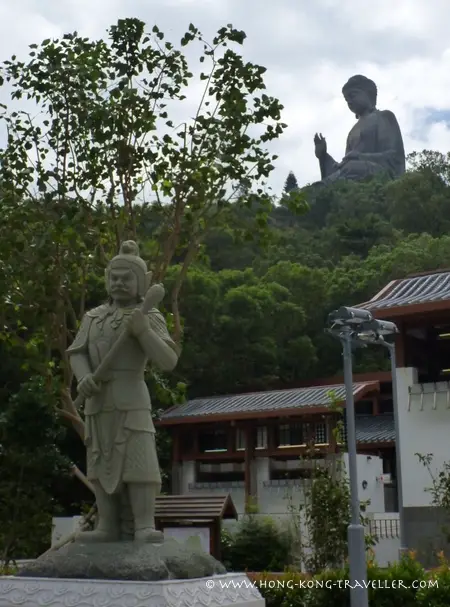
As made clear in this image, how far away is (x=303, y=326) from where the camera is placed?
107ft

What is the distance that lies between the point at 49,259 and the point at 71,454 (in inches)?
539

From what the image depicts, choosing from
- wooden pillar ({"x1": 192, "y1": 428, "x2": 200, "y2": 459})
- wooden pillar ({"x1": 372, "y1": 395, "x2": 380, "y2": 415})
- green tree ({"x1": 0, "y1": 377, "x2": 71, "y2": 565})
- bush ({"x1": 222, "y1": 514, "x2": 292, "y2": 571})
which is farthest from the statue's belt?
wooden pillar ({"x1": 372, "y1": 395, "x2": 380, "y2": 415})

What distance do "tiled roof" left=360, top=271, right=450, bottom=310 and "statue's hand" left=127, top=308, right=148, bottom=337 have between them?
507 inches

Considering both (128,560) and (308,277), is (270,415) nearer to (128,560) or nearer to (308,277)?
(308,277)

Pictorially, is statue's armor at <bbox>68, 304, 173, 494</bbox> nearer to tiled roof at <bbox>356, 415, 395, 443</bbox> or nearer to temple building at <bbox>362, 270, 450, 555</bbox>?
temple building at <bbox>362, 270, 450, 555</bbox>

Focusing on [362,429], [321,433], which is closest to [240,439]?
[321,433]

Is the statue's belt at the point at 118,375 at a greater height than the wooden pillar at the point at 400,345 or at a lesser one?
lesser

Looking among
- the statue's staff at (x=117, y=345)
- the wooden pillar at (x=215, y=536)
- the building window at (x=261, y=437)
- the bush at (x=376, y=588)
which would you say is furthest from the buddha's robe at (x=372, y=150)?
the statue's staff at (x=117, y=345)

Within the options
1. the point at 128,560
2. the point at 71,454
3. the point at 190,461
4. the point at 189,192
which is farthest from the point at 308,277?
the point at 128,560

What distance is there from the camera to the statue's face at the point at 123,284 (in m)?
7.00

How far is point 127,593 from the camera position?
5.93 metres

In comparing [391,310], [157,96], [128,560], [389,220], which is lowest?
[128,560]

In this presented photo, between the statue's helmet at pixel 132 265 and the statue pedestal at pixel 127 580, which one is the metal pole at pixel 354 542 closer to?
the statue pedestal at pixel 127 580

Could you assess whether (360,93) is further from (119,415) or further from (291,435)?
(119,415)
